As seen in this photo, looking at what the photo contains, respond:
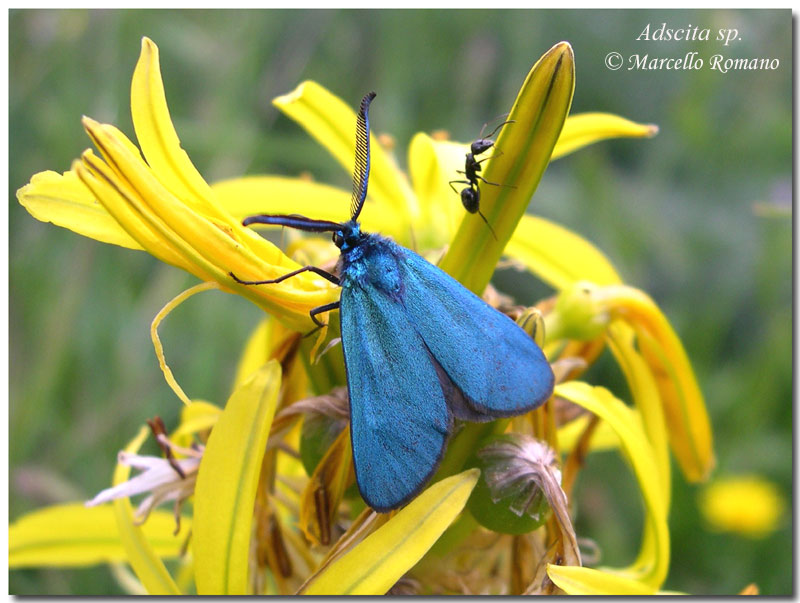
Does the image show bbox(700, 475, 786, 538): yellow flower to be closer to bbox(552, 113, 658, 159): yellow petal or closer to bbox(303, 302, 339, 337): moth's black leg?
bbox(552, 113, 658, 159): yellow petal

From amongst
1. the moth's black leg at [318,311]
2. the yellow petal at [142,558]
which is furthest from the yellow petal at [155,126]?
the yellow petal at [142,558]

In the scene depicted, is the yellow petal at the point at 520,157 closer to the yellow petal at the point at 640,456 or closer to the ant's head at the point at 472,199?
the ant's head at the point at 472,199

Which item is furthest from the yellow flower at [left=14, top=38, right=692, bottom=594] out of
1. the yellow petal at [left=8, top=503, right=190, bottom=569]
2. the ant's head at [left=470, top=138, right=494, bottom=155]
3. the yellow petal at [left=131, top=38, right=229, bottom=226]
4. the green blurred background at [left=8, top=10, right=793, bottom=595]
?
the green blurred background at [left=8, top=10, right=793, bottom=595]

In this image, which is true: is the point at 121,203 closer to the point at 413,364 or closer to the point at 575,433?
the point at 413,364

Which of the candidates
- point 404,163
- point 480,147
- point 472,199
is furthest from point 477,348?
point 404,163

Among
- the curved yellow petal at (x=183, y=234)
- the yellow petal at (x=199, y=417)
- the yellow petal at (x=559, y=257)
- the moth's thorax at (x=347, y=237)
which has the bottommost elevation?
the yellow petal at (x=199, y=417)

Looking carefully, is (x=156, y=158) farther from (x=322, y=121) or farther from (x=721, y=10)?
(x=721, y=10)

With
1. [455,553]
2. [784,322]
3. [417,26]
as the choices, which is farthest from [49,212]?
[784,322]
